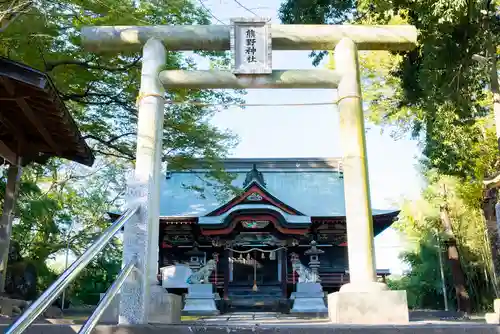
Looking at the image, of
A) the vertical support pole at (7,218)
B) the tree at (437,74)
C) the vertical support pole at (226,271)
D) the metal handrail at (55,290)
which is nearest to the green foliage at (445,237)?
the tree at (437,74)

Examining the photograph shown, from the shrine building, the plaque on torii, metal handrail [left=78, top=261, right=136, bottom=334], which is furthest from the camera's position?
the shrine building

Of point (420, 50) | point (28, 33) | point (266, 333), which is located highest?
point (420, 50)

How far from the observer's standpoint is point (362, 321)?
181 inches

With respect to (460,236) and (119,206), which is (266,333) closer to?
(460,236)

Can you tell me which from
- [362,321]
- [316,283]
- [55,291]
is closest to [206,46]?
[362,321]

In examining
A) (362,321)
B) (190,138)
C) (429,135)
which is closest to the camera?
(362,321)

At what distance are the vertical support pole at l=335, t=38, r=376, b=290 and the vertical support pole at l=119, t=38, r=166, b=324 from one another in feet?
7.18

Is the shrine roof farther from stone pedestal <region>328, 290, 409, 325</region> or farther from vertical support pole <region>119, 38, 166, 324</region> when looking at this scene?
stone pedestal <region>328, 290, 409, 325</region>

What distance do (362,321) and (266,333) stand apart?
131 cm

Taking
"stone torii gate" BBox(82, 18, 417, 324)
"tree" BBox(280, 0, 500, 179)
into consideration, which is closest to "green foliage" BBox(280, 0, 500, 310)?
"tree" BBox(280, 0, 500, 179)

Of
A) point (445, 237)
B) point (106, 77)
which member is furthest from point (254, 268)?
point (106, 77)

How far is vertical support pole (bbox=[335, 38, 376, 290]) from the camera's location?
5023 mm

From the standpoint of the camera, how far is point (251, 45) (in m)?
5.86

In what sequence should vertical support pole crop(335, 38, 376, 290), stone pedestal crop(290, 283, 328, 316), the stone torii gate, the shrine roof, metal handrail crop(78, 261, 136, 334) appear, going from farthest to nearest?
the shrine roof, stone pedestal crop(290, 283, 328, 316), vertical support pole crop(335, 38, 376, 290), the stone torii gate, metal handrail crop(78, 261, 136, 334)
